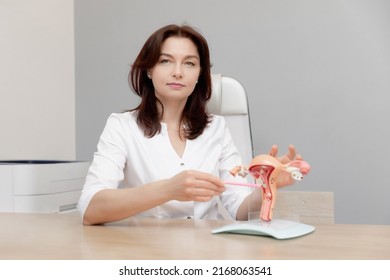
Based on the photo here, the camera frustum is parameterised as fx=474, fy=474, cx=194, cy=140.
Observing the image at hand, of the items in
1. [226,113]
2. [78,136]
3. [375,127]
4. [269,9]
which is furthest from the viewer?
[78,136]

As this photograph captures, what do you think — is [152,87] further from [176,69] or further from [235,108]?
Answer: [235,108]

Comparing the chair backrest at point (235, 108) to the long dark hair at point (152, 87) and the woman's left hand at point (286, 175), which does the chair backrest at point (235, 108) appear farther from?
the woman's left hand at point (286, 175)

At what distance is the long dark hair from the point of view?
152cm

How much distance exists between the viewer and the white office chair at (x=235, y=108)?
186 cm

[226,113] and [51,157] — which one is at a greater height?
[226,113]

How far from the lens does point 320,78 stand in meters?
2.36

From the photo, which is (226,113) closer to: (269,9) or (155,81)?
(155,81)

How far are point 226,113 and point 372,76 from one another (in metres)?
0.86

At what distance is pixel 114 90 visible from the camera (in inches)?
108

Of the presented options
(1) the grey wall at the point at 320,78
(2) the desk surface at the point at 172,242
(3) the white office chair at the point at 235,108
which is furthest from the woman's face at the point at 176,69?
(1) the grey wall at the point at 320,78

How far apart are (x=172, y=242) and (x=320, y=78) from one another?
1.67 meters

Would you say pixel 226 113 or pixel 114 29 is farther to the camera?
pixel 114 29

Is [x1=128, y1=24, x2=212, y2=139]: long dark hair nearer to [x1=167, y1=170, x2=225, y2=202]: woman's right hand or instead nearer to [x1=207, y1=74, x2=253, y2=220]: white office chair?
[x1=207, y1=74, x2=253, y2=220]: white office chair

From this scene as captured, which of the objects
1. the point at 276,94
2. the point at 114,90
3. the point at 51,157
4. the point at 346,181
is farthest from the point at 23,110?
the point at 346,181
